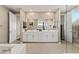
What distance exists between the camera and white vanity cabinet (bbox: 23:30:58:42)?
5207 millimetres

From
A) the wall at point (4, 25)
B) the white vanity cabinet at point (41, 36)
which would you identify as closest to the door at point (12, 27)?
the wall at point (4, 25)

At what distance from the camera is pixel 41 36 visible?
5258 mm

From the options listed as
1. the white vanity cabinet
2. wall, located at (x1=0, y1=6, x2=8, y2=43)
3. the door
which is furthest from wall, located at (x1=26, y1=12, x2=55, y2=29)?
wall, located at (x1=0, y1=6, x2=8, y2=43)

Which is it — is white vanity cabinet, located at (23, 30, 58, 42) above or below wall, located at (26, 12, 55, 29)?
below

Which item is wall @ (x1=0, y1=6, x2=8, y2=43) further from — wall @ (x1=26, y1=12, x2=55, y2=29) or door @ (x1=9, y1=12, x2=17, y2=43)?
wall @ (x1=26, y1=12, x2=55, y2=29)

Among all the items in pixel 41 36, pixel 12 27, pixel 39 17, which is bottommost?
pixel 41 36

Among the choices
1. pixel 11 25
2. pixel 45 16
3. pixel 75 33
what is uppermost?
pixel 45 16

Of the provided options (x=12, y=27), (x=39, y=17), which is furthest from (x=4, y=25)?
(x=39, y=17)

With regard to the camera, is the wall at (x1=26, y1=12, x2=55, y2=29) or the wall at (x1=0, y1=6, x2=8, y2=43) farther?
the wall at (x1=26, y1=12, x2=55, y2=29)

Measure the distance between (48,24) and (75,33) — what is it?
1275mm

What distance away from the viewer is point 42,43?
5.27 metres

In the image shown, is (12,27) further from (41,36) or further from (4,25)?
(41,36)
